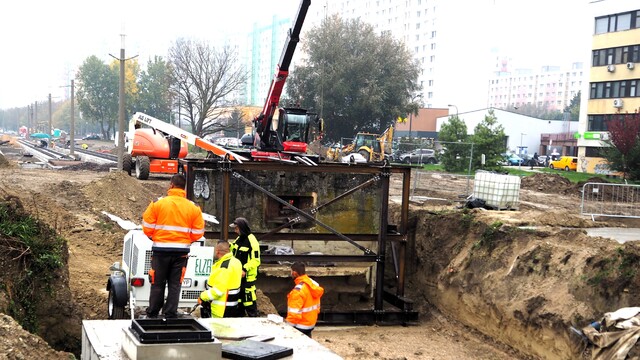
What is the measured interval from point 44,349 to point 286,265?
416 inches

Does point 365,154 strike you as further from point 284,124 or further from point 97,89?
point 97,89

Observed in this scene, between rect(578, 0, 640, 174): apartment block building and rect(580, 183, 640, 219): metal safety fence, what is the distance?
23.2 m

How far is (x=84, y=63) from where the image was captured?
3278 inches

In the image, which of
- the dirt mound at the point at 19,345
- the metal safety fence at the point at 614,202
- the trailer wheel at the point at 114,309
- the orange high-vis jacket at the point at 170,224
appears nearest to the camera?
the dirt mound at the point at 19,345

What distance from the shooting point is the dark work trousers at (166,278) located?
7145 mm

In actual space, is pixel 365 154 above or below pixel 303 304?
above

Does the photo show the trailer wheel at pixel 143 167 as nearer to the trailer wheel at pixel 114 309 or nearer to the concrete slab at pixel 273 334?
the trailer wheel at pixel 114 309

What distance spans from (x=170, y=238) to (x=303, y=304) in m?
2.27

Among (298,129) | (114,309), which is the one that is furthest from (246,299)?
(298,129)

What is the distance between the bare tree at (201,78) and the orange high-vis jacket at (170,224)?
44844 mm

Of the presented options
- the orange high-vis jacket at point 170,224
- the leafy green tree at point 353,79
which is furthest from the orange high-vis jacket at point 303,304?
the leafy green tree at point 353,79

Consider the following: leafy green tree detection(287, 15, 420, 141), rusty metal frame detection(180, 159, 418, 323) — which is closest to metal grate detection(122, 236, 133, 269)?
rusty metal frame detection(180, 159, 418, 323)

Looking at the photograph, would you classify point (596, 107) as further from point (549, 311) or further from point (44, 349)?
point (44, 349)

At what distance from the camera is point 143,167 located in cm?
2673
